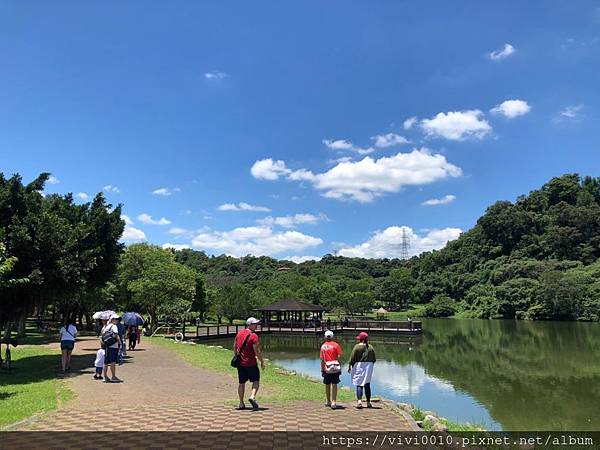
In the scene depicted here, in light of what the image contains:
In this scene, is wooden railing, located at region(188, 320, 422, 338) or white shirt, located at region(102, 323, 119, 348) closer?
white shirt, located at region(102, 323, 119, 348)

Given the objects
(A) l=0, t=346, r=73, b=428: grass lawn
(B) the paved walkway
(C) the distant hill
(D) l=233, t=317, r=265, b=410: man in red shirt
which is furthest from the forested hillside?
(D) l=233, t=317, r=265, b=410: man in red shirt

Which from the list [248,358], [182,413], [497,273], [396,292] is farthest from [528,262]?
[182,413]

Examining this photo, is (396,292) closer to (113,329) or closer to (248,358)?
(113,329)

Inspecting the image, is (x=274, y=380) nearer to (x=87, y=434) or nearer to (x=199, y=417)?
(x=199, y=417)

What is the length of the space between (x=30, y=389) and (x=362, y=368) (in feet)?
20.8

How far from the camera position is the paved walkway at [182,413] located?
626 centimetres

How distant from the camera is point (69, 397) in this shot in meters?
8.27

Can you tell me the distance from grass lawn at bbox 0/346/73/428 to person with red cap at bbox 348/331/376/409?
475 cm

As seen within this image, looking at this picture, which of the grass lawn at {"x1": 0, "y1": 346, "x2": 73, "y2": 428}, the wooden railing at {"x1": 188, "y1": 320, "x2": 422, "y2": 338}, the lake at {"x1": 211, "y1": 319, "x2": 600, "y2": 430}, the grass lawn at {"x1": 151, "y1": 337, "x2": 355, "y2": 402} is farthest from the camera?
the wooden railing at {"x1": 188, "y1": 320, "x2": 422, "y2": 338}

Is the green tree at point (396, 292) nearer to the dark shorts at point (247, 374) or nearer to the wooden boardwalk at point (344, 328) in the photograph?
the wooden boardwalk at point (344, 328)

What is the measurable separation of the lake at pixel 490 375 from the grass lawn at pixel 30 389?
8.20 meters

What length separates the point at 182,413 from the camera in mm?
7102

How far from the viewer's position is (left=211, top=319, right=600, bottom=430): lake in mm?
11986

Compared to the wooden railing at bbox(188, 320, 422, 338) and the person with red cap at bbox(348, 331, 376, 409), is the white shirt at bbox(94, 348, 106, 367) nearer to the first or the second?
the person with red cap at bbox(348, 331, 376, 409)
